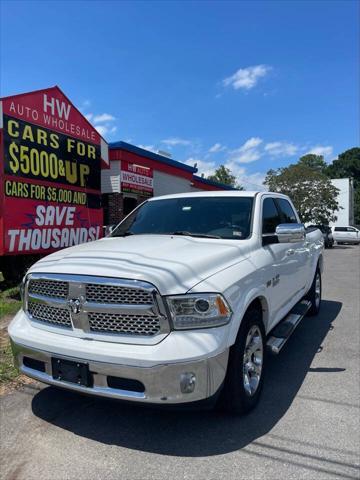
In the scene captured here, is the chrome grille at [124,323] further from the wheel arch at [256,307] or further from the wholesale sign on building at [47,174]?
the wholesale sign on building at [47,174]

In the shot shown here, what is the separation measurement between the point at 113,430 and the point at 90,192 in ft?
26.6

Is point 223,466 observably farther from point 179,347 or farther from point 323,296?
point 323,296

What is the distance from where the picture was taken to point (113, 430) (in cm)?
338

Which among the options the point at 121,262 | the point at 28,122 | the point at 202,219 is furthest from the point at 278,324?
the point at 28,122

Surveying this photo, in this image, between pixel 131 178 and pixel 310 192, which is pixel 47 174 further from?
pixel 310 192

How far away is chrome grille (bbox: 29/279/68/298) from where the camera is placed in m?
3.30

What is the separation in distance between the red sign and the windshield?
1201 cm

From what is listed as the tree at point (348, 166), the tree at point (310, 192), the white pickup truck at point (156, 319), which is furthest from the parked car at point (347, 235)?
the tree at point (348, 166)

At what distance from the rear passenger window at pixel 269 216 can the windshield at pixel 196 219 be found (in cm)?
22

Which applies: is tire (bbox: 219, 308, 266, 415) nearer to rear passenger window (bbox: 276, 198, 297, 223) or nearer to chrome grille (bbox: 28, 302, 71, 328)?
chrome grille (bbox: 28, 302, 71, 328)

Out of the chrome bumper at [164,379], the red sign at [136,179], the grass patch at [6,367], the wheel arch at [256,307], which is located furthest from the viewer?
the red sign at [136,179]

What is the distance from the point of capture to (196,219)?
4.54 m

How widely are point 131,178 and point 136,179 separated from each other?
0.38 m

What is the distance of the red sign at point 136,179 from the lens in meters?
16.9
